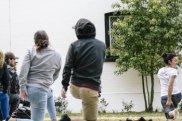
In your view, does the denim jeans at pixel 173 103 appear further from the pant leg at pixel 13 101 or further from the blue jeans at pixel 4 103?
the blue jeans at pixel 4 103

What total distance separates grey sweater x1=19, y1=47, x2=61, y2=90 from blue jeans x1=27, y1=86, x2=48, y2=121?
76 millimetres

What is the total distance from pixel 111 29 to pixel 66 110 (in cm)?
307

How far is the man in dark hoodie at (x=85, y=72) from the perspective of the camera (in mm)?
8242

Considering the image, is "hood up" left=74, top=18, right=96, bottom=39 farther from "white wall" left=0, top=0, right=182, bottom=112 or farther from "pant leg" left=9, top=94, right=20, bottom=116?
"white wall" left=0, top=0, right=182, bottom=112

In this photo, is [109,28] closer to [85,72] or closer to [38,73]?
[38,73]

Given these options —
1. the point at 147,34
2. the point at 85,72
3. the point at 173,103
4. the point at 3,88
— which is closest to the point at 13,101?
the point at 3,88

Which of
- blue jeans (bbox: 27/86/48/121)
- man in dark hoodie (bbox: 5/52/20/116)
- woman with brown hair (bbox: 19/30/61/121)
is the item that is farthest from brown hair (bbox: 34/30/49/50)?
man in dark hoodie (bbox: 5/52/20/116)

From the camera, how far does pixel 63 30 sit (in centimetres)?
2022

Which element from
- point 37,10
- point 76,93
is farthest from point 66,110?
point 76,93

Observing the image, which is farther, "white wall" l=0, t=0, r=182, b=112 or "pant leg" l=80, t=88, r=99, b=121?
"white wall" l=0, t=0, r=182, b=112

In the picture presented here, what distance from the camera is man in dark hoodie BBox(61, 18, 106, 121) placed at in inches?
324

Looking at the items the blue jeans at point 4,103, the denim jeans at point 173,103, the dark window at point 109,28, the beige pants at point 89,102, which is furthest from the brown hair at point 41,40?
the dark window at point 109,28

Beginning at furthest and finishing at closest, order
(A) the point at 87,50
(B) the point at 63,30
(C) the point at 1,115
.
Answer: (B) the point at 63,30
(C) the point at 1,115
(A) the point at 87,50

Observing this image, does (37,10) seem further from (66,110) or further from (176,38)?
(176,38)
